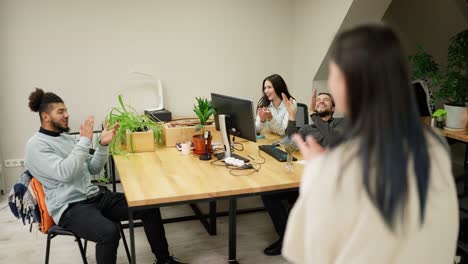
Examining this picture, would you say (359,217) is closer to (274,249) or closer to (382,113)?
(382,113)

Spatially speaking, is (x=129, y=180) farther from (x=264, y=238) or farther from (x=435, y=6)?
(x=435, y=6)

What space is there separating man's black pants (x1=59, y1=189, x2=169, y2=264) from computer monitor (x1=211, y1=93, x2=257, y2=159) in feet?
2.44

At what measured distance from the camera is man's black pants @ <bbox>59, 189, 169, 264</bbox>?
217cm

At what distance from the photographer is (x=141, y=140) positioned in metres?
2.94

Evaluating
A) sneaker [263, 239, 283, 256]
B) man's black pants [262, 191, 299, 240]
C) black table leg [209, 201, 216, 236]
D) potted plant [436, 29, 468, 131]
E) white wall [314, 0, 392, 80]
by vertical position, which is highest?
white wall [314, 0, 392, 80]

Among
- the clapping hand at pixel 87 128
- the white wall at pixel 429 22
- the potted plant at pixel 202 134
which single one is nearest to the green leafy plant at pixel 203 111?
the potted plant at pixel 202 134

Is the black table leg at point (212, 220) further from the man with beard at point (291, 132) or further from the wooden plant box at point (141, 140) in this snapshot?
the wooden plant box at point (141, 140)

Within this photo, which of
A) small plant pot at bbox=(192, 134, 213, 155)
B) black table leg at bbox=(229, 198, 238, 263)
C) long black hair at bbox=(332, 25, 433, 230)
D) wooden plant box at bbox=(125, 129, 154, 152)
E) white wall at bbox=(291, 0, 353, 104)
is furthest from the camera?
white wall at bbox=(291, 0, 353, 104)

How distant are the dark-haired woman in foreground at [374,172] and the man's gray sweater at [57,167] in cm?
164

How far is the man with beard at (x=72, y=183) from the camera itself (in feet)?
7.16

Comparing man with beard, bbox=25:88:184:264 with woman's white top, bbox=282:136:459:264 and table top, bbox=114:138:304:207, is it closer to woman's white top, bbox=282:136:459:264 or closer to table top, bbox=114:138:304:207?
table top, bbox=114:138:304:207

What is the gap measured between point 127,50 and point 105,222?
8.07 feet

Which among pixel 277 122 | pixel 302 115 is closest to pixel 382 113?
pixel 277 122

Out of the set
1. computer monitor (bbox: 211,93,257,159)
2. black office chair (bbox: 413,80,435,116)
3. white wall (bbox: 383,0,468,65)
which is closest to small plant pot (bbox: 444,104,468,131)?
black office chair (bbox: 413,80,435,116)
